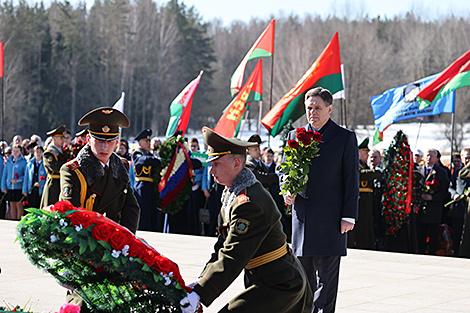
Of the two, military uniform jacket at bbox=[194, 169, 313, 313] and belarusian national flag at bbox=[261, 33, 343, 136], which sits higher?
belarusian national flag at bbox=[261, 33, 343, 136]

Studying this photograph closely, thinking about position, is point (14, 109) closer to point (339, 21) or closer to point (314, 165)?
point (339, 21)

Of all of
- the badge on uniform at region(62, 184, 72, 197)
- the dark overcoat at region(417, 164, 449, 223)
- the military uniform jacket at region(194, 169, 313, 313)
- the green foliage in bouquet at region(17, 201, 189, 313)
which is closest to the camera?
the green foliage in bouquet at region(17, 201, 189, 313)

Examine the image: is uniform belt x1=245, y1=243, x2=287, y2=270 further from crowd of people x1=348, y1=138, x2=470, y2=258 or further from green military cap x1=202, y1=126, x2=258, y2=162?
crowd of people x1=348, y1=138, x2=470, y2=258

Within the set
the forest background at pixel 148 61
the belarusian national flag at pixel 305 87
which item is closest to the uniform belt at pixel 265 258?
the belarusian national flag at pixel 305 87

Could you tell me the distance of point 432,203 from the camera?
12.9 meters

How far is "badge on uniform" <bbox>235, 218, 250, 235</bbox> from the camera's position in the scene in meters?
4.10

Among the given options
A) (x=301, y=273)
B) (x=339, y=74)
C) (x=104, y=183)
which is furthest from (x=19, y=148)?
(x=301, y=273)

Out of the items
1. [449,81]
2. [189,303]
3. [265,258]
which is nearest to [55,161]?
[449,81]

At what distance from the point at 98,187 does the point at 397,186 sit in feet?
25.7

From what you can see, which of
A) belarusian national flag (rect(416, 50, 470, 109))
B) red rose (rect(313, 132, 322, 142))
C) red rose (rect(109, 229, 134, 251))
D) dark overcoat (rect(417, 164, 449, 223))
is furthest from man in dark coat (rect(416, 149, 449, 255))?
red rose (rect(109, 229, 134, 251))

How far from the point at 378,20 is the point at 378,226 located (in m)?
81.9

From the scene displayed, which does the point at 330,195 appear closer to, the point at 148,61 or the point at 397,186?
the point at 397,186

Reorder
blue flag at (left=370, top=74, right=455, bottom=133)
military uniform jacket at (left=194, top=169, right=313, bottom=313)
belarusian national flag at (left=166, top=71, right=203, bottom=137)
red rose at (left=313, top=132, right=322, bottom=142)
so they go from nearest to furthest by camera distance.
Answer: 1. military uniform jacket at (left=194, top=169, right=313, bottom=313)
2. red rose at (left=313, top=132, right=322, bottom=142)
3. blue flag at (left=370, top=74, right=455, bottom=133)
4. belarusian national flag at (left=166, top=71, right=203, bottom=137)

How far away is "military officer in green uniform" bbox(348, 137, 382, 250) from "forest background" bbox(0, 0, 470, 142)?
4310cm
